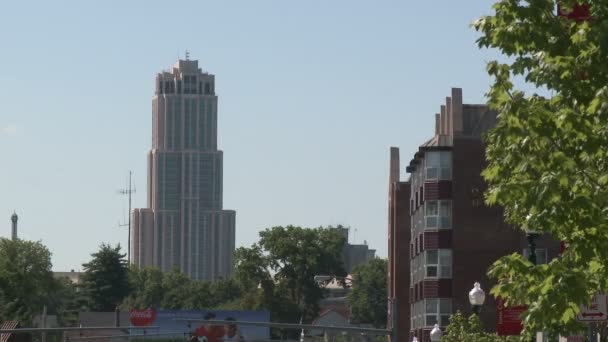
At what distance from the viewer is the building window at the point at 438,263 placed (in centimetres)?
9638

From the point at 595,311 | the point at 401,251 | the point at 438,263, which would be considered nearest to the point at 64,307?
the point at 401,251

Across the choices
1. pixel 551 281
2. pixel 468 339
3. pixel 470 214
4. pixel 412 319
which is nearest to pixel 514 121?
pixel 551 281

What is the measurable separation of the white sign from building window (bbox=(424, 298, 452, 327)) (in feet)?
230

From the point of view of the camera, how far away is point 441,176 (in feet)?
316

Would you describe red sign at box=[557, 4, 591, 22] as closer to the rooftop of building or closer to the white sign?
the white sign

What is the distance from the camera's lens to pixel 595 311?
24.9m

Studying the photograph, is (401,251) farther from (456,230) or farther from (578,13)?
(578,13)

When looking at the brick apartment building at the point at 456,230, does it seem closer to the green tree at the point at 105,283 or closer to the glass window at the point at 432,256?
the glass window at the point at 432,256

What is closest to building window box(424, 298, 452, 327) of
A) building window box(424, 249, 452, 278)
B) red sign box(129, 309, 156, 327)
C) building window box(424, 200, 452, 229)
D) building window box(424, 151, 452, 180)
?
building window box(424, 249, 452, 278)

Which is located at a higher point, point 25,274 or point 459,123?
point 459,123

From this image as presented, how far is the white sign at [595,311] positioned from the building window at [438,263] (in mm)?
71144

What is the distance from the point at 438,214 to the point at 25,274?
8024 cm

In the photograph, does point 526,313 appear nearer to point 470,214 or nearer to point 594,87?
point 594,87

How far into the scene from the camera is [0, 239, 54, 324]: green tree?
538ft
